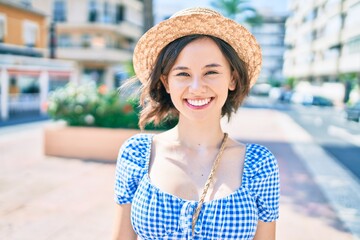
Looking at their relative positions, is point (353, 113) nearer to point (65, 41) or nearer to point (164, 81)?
point (164, 81)

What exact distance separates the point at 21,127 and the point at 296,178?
10295mm

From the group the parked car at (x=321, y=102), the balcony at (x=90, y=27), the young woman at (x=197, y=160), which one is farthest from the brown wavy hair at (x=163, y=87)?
the balcony at (x=90, y=27)

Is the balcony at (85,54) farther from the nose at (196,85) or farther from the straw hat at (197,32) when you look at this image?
the nose at (196,85)

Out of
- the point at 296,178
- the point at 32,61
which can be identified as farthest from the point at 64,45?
the point at 296,178

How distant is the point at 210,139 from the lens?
1793mm

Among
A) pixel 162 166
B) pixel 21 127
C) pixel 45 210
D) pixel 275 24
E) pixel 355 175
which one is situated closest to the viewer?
pixel 162 166

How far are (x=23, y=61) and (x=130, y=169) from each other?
18.4 meters

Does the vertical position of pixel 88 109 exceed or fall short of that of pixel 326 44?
it falls short

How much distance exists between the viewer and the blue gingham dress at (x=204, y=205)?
1509 millimetres

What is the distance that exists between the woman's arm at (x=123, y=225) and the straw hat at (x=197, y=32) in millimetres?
705

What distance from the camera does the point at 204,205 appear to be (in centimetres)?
154

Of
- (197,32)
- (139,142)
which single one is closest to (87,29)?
(139,142)

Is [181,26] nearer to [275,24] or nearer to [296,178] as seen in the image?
[296,178]

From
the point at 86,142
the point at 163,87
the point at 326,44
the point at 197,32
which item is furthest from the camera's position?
the point at 326,44
